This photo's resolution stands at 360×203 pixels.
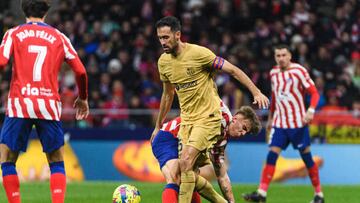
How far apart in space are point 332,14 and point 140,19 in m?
5.06

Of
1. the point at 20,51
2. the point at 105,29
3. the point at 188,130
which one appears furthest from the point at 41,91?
the point at 105,29

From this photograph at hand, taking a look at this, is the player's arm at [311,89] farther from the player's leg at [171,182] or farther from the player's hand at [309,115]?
the player's leg at [171,182]

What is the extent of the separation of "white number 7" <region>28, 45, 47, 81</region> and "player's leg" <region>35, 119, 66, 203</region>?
451 millimetres

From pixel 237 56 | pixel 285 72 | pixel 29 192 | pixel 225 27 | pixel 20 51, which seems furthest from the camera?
pixel 225 27

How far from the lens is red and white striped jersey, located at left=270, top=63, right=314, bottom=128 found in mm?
13227

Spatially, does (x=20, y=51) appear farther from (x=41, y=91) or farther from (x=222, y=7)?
(x=222, y=7)

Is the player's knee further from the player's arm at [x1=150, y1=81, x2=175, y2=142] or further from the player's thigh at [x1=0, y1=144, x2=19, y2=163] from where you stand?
the player's arm at [x1=150, y1=81, x2=175, y2=142]

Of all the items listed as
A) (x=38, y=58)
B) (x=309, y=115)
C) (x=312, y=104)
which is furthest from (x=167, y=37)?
(x=312, y=104)

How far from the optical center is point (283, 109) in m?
13.3

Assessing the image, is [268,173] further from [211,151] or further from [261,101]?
[261,101]

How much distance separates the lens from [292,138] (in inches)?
525

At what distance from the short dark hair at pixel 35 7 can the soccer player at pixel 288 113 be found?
205 inches

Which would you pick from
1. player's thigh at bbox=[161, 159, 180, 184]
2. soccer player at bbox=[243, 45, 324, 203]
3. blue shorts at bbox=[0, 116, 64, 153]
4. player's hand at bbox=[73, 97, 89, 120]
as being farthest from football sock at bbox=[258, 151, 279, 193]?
blue shorts at bbox=[0, 116, 64, 153]

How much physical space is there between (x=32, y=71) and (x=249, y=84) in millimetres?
2171
